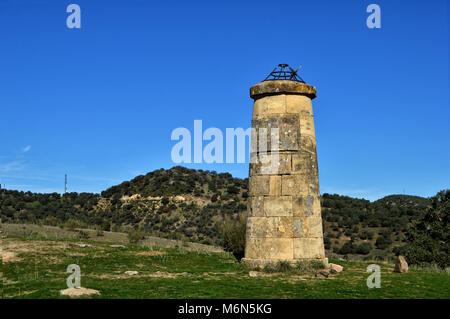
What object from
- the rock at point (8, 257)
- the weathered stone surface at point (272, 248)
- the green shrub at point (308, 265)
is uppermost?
the weathered stone surface at point (272, 248)

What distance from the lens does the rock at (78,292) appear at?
923 cm

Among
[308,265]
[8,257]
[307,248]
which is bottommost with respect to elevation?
[308,265]

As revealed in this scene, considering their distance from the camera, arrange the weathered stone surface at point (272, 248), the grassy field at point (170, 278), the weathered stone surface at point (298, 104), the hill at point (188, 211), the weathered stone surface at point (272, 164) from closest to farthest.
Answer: the grassy field at point (170, 278) → the weathered stone surface at point (272, 248) → the weathered stone surface at point (272, 164) → the weathered stone surface at point (298, 104) → the hill at point (188, 211)

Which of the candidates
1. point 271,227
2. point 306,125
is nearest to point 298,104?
point 306,125

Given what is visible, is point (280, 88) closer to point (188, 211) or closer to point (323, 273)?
point (323, 273)

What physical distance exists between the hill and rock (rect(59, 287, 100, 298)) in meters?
18.0

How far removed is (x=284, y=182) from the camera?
14195mm

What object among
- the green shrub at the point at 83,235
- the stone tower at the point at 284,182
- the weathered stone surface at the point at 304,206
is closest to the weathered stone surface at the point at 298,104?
the stone tower at the point at 284,182

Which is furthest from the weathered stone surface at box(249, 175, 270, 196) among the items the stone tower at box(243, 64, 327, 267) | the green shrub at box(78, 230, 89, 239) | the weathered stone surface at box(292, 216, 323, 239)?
the green shrub at box(78, 230, 89, 239)

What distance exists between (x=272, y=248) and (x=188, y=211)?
2795cm

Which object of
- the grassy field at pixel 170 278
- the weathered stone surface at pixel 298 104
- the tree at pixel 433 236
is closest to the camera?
the grassy field at pixel 170 278

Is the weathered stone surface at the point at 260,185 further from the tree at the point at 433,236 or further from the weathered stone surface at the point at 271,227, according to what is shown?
the tree at the point at 433,236

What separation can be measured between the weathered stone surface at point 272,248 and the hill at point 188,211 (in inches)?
620
